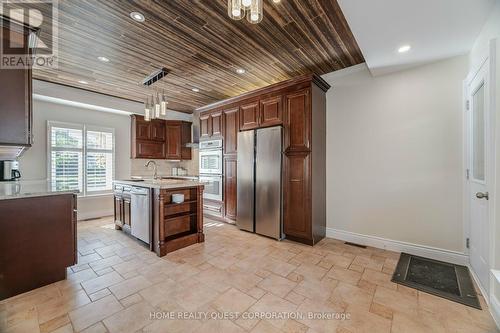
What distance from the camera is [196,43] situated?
2.61 metres

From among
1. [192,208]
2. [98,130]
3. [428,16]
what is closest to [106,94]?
[98,130]

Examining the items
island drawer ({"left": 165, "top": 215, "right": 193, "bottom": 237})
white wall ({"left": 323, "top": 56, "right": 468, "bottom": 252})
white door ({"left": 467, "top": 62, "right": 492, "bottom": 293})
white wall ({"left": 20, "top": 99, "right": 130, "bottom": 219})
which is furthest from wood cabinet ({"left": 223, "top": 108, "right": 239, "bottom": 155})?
white door ({"left": 467, "top": 62, "right": 492, "bottom": 293})

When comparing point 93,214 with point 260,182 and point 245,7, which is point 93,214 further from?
point 245,7

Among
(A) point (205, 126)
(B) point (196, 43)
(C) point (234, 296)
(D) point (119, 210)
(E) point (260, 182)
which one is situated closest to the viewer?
(C) point (234, 296)

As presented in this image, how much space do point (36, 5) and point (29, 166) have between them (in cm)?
340

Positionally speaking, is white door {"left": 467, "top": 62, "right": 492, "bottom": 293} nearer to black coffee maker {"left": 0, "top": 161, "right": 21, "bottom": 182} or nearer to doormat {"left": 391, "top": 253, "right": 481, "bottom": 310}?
doormat {"left": 391, "top": 253, "right": 481, "bottom": 310}

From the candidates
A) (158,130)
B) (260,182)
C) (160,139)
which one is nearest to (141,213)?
(260,182)

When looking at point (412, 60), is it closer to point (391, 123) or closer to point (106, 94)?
point (391, 123)

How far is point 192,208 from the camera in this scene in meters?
3.26

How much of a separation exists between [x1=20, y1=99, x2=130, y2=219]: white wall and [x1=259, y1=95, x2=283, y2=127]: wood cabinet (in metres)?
3.82

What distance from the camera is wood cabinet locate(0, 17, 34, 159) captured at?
1945 millimetres

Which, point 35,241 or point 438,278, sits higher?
point 35,241

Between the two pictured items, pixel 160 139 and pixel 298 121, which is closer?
pixel 298 121

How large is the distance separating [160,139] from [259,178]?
3.44 m
